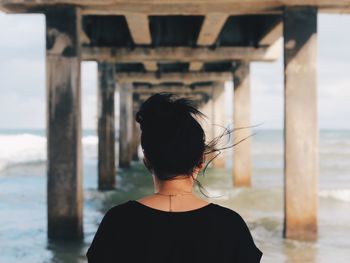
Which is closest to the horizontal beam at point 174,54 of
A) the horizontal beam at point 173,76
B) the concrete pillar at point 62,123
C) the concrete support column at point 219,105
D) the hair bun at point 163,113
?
the concrete pillar at point 62,123

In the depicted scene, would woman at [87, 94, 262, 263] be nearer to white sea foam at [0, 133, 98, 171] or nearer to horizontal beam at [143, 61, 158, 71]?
horizontal beam at [143, 61, 158, 71]

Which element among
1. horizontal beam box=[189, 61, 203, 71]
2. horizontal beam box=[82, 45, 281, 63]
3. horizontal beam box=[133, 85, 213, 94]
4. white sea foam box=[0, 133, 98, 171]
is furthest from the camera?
white sea foam box=[0, 133, 98, 171]

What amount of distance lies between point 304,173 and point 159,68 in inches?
427

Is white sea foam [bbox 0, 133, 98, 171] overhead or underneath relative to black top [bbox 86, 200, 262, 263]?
underneath

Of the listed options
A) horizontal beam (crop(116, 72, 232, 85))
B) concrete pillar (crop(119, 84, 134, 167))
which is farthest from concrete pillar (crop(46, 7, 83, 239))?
concrete pillar (crop(119, 84, 134, 167))

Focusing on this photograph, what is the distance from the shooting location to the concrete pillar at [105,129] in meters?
12.9

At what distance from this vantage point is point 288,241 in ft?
22.8

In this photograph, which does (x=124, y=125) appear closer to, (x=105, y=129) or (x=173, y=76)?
(x=173, y=76)

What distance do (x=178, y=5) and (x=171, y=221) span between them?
5638 millimetres

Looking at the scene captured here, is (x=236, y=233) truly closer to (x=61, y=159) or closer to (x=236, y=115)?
Result: (x=61, y=159)

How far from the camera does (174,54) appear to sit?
454 inches

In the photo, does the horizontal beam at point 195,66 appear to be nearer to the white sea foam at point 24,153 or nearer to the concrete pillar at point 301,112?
the concrete pillar at point 301,112

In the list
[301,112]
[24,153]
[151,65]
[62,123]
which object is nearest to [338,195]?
[151,65]

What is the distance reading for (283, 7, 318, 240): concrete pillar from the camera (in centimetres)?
689
